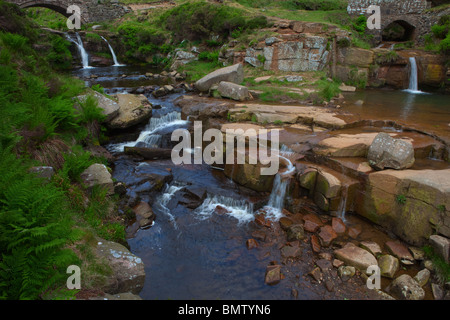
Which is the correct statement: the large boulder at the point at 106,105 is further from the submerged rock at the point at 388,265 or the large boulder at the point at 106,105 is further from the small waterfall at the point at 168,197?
the submerged rock at the point at 388,265

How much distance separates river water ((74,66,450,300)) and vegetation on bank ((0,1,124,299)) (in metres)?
1.07

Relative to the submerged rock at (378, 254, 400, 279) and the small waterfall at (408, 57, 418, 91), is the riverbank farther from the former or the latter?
the small waterfall at (408, 57, 418, 91)

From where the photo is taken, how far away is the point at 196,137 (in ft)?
33.9

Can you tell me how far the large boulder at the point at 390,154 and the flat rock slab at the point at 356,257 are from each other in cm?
213

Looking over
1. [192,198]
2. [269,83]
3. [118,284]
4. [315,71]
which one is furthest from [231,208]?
[315,71]

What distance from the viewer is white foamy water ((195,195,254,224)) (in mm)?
7133

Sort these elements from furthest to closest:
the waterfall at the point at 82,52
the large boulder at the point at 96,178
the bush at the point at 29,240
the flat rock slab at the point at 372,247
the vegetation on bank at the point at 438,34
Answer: the waterfall at the point at 82,52 → the vegetation on bank at the point at 438,34 → the large boulder at the point at 96,178 → the flat rock slab at the point at 372,247 → the bush at the point at 29,240

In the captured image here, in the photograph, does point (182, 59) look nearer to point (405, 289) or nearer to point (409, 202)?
point (409, 202)

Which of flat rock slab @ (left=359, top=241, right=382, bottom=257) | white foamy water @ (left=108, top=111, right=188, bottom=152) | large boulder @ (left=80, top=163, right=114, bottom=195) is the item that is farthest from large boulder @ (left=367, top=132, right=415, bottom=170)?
white foamy water @ (left=108, top=111, right=188, bottom=152)

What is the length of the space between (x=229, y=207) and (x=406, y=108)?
937 cm

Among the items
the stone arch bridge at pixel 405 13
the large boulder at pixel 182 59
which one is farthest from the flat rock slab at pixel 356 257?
the stone arch bridge at pixel 405 13

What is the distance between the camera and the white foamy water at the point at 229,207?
281 inches

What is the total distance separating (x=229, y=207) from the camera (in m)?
7.49
